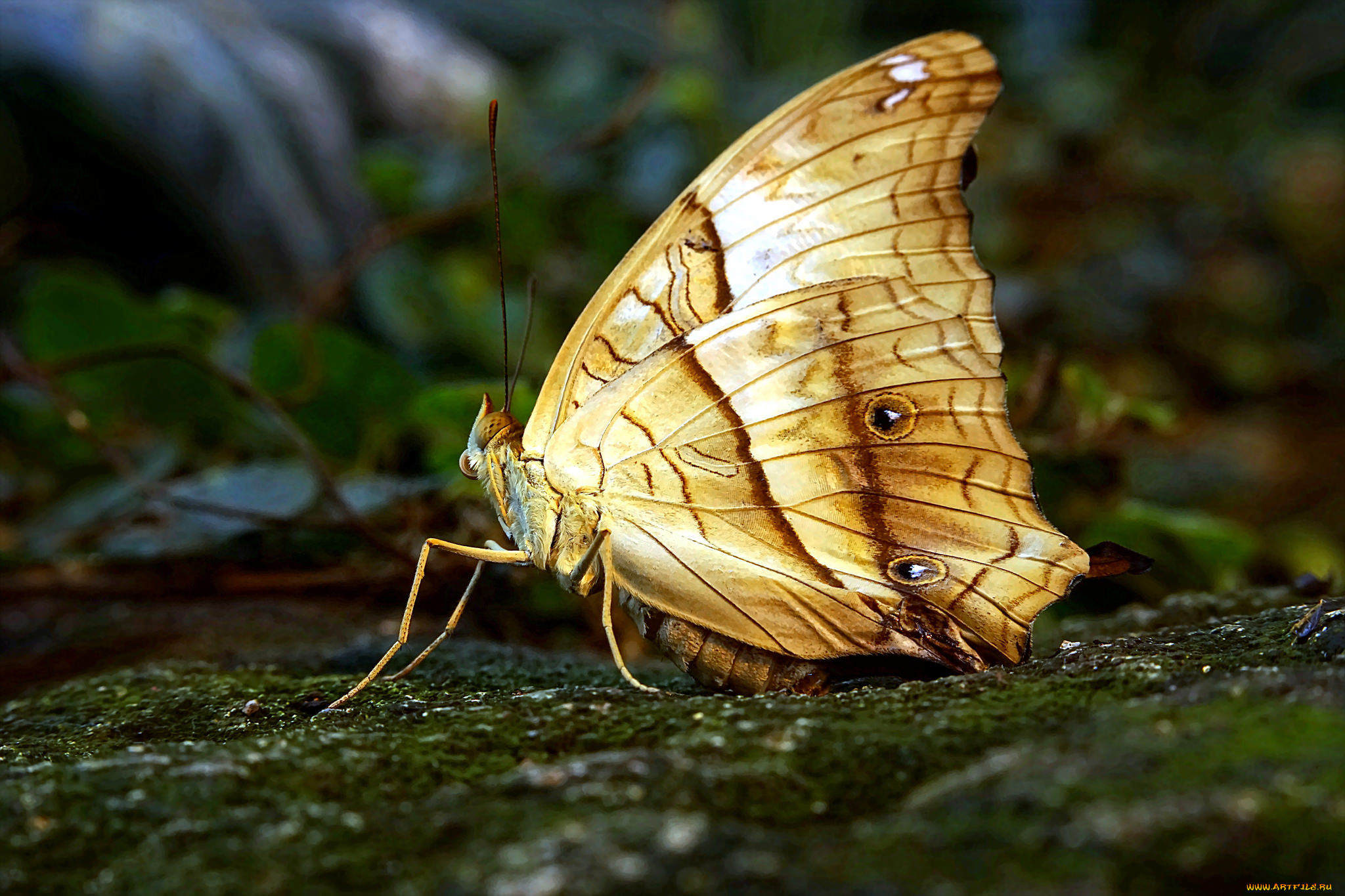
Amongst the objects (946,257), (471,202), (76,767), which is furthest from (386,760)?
(471,202)

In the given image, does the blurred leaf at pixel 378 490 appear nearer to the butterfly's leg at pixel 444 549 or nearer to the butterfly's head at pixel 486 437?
the butterfly's head at pixel 486 437

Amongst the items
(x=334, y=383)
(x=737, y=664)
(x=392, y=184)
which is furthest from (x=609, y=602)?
(x=392, y=184)

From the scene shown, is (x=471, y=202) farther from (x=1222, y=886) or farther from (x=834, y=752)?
(x=1222, y=886)

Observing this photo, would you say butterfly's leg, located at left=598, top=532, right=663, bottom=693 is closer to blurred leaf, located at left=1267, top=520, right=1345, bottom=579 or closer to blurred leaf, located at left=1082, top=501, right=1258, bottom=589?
blurred leaf, located at left=1082, top=501, right=1258, bottom=589

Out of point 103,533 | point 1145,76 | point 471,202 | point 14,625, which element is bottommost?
point 14,625

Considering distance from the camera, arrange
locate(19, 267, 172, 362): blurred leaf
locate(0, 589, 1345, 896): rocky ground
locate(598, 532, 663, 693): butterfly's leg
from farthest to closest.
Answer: locate(19, 267, 172, 362): blurred leaf
locate(598, 532, 663, 693): butterfly's leg
locate(0, 589, 1345, 896): rocky ground

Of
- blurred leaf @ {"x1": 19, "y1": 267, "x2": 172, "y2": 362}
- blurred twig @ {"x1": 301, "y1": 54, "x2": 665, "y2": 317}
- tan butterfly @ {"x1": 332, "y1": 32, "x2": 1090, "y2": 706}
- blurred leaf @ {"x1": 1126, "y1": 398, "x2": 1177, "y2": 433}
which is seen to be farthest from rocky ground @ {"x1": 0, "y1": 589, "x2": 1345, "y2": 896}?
blurred twig @ {"x1": 301, "y1": 54, "x2": 665, "y2": 317}

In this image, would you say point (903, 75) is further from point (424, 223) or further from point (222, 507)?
point (424, 223)
